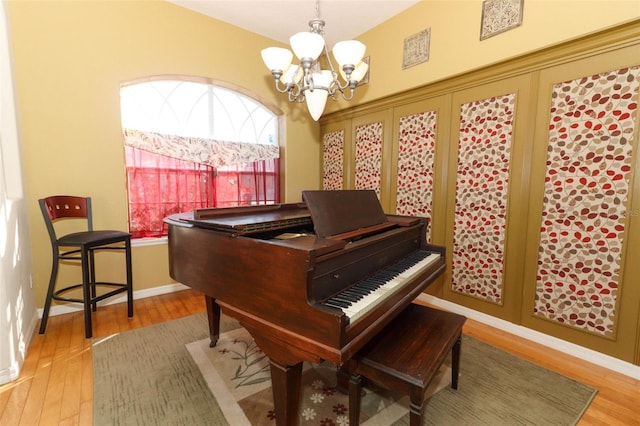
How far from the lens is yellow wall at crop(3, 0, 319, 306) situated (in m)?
2.39

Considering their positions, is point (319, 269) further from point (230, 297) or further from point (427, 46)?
point (427, 46)

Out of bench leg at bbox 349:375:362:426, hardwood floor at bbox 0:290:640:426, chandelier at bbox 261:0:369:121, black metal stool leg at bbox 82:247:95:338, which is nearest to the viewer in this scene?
bench leg at bbox 349:375:362:426

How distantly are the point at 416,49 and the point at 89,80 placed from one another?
308 centimetres

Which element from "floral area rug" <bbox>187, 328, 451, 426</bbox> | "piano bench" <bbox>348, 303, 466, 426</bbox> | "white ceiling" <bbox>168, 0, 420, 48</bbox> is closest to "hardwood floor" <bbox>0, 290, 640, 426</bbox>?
"floral area rug" <bbox>187, 328, 451, 426</bbox>

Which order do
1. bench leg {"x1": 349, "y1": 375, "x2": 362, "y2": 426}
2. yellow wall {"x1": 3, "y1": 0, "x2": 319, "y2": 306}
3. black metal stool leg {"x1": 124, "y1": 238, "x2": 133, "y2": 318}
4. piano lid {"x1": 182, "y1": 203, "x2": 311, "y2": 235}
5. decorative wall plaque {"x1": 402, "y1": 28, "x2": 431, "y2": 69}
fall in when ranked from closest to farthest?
bench leg {"x1": 349, "y1": 375, "x2": 362, "y2": 426}
piano lid {"x1": 182, "y1": 203, "x2": 311, "y2": 235}
yellow wall {"x1": 3, "y1": 0, "x2": 319, "y2": 306}
black metal stool leg {"x1": 124, "y1": 238, "x2": 133, "y2": 318}
decorative wall plaque {"x1": 402, "y1": 28, "x2": 431, "y2": 69}

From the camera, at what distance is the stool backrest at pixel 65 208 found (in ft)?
7.37

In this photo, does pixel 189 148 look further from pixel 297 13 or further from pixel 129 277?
pixel 297 13

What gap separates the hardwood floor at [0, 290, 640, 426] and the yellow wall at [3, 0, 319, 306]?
21.1 inches

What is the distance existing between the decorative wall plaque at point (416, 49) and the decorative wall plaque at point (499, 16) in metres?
0.51

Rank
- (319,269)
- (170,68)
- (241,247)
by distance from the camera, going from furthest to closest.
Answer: (170,68) < (241,247) < (319,269)

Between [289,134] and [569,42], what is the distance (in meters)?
2.89

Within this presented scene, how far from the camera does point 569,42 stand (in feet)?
6.55

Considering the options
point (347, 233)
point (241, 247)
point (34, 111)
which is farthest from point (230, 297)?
point (34, 111)

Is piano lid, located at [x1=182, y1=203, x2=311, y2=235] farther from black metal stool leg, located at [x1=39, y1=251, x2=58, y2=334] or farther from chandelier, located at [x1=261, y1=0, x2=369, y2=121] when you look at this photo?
black metal stool leg, located at [x1=39, y1=251, x2=58, y2=334]
